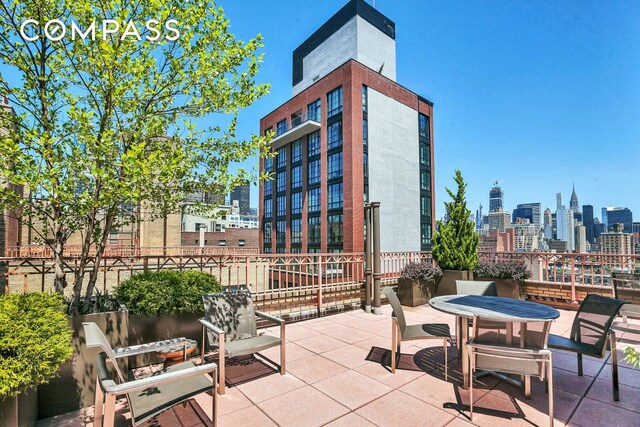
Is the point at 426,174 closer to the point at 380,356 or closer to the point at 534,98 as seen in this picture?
the point at 534,98

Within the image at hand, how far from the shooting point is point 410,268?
8.19 m

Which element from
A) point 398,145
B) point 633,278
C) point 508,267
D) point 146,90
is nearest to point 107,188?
point 146,90

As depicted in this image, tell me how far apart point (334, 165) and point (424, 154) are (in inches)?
422

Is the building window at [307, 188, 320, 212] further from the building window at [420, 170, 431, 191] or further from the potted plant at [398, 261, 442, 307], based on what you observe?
the potted plant at [398, 261, 442, 307]

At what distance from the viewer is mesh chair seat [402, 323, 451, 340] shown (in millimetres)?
3832

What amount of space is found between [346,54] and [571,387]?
112ft

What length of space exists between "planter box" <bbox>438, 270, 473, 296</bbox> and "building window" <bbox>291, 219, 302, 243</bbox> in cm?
2281

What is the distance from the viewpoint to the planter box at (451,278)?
8.30 metres

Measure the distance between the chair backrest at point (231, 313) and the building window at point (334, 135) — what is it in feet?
77.3

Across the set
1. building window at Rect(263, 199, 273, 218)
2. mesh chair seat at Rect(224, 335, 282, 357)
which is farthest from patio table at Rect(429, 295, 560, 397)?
building window at Rect(263, 199, 273, 218)

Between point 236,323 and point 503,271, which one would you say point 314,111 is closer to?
point 503,271

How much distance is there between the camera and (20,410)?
242 cm

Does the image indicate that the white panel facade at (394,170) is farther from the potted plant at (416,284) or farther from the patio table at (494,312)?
the patio table at (494,312)

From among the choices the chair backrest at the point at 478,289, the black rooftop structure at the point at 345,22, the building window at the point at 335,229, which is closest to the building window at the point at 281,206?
the building window at the point at 335,229
